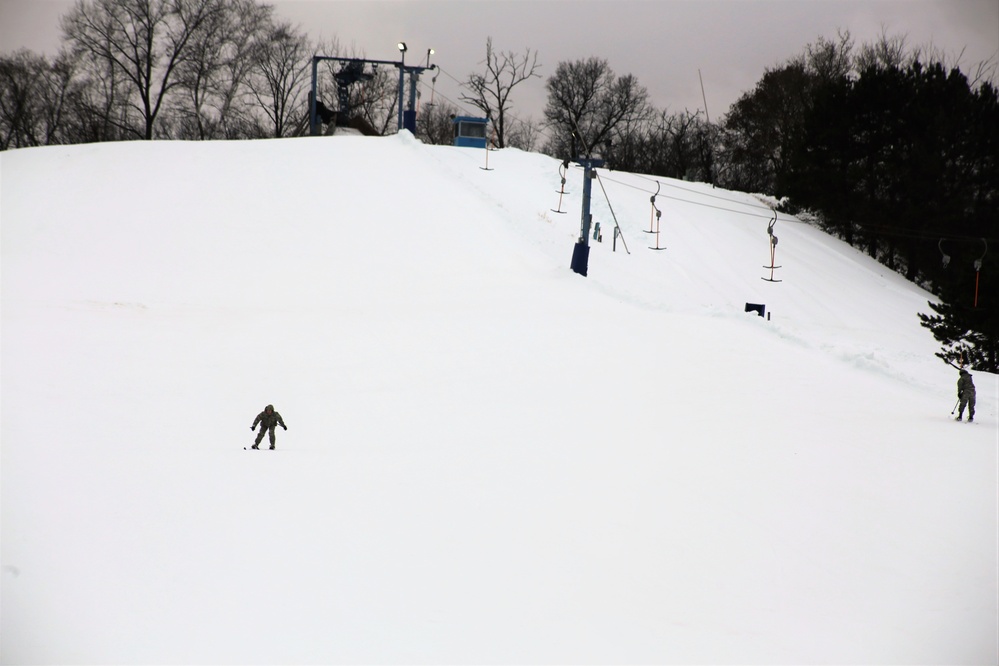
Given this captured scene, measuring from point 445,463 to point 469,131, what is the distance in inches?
1435

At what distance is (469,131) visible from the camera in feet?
147

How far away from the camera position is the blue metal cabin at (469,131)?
146ft

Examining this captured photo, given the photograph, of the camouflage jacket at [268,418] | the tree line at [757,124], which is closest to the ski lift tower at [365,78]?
the tree line at [757,124]

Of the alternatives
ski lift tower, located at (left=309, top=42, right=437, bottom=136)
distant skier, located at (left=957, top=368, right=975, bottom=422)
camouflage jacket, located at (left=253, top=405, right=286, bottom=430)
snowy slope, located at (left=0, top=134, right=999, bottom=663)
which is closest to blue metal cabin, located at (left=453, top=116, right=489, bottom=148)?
ski lift tower, located at (left=309, top=42, right=437, bottom=136)

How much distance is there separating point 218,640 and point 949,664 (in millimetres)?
6212

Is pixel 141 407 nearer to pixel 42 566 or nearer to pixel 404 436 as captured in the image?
pixel 404 436

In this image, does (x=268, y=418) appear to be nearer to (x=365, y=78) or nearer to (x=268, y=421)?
(x=268, y=421)

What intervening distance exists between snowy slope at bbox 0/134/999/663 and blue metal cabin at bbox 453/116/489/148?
18.2 m

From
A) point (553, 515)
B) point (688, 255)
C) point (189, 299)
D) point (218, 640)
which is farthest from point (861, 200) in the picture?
point (218, 640)

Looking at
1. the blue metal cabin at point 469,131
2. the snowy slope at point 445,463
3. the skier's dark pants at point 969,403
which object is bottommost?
the snowy slope at point 445,463

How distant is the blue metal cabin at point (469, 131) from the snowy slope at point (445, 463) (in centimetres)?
1818

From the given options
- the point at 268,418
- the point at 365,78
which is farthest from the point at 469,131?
the point at 268,418

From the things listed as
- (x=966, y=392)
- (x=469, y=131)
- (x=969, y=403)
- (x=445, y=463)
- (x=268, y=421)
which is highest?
(x=469, y=131)

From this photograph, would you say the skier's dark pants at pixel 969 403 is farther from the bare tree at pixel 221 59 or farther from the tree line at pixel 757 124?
the bare tree at pixel 221 59
